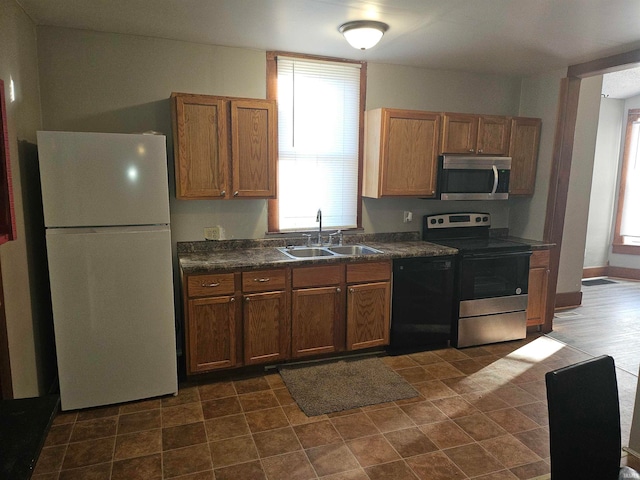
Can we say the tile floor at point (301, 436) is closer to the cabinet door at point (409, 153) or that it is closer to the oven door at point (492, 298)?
the oven door at point (492, 298)

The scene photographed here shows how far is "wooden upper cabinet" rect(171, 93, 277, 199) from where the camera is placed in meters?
3.23

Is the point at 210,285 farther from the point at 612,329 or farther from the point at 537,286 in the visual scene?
the point at 612,329

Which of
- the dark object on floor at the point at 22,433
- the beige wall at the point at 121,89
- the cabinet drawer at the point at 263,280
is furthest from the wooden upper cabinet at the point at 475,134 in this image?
the dark object on floor at the point at 22,433

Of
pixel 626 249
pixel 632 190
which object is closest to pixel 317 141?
pixel 632 190

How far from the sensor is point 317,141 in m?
3.95

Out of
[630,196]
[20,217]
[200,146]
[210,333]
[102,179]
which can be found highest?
[200,146]

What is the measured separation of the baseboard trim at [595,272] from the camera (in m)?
6.66

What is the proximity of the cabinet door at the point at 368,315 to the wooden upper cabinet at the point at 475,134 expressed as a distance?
1.42 m

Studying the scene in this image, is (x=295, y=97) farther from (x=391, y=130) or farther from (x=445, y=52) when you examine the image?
(x=445, y=52)

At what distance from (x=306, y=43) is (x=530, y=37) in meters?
1.65

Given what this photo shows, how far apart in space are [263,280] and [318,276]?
438mm

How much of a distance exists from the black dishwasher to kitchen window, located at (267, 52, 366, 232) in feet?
2.54

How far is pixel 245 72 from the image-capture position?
3631 mm

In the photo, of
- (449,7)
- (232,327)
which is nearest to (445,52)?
(449,7)
